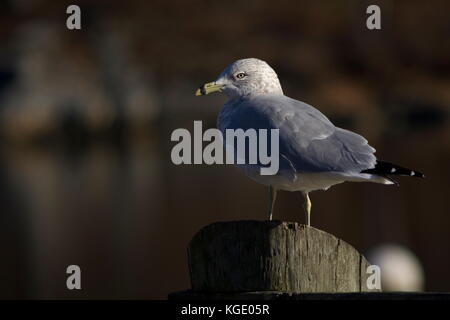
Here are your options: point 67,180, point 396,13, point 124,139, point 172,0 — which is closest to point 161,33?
point 172,0

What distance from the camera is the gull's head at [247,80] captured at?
4.85m

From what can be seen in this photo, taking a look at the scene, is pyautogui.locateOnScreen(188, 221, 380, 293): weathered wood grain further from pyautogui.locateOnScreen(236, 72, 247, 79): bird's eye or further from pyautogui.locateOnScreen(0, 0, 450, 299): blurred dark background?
pyautogui.locateOnScreen(0, 0, 450, 299): blurred dark background

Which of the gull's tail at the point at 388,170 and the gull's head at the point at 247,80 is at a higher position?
the gull's head at the point at 247,80

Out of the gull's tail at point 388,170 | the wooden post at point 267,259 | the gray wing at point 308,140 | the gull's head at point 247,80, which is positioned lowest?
the wooden post at point 267,259

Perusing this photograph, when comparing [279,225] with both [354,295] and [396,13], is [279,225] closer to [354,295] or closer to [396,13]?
[354,295]

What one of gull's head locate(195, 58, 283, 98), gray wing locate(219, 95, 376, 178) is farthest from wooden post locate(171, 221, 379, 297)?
gull's head locate(195, 58, 283, 98)

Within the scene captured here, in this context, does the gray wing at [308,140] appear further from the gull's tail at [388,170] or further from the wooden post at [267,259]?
the wooden post at [267,259]

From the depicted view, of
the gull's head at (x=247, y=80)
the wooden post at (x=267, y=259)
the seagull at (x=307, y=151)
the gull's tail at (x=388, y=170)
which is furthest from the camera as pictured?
the gull's head at (x=247, y=80)

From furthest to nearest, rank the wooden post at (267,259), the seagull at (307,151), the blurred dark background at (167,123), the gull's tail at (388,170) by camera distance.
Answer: the blurred dark background at (167,123)
the seagull at (307,151)
the gull's tail at (388,170)
the wooden post at (267,259)

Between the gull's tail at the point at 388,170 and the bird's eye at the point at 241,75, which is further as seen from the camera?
the bird's eye at the point at 241,75

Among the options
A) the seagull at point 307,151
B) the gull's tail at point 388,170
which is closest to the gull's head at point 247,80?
the seagull at point 307,151

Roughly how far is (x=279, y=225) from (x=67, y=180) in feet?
50.9

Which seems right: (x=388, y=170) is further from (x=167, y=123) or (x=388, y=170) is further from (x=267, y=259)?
(x=167, y=123)

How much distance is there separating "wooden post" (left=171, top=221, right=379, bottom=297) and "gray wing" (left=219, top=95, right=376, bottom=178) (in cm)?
62
